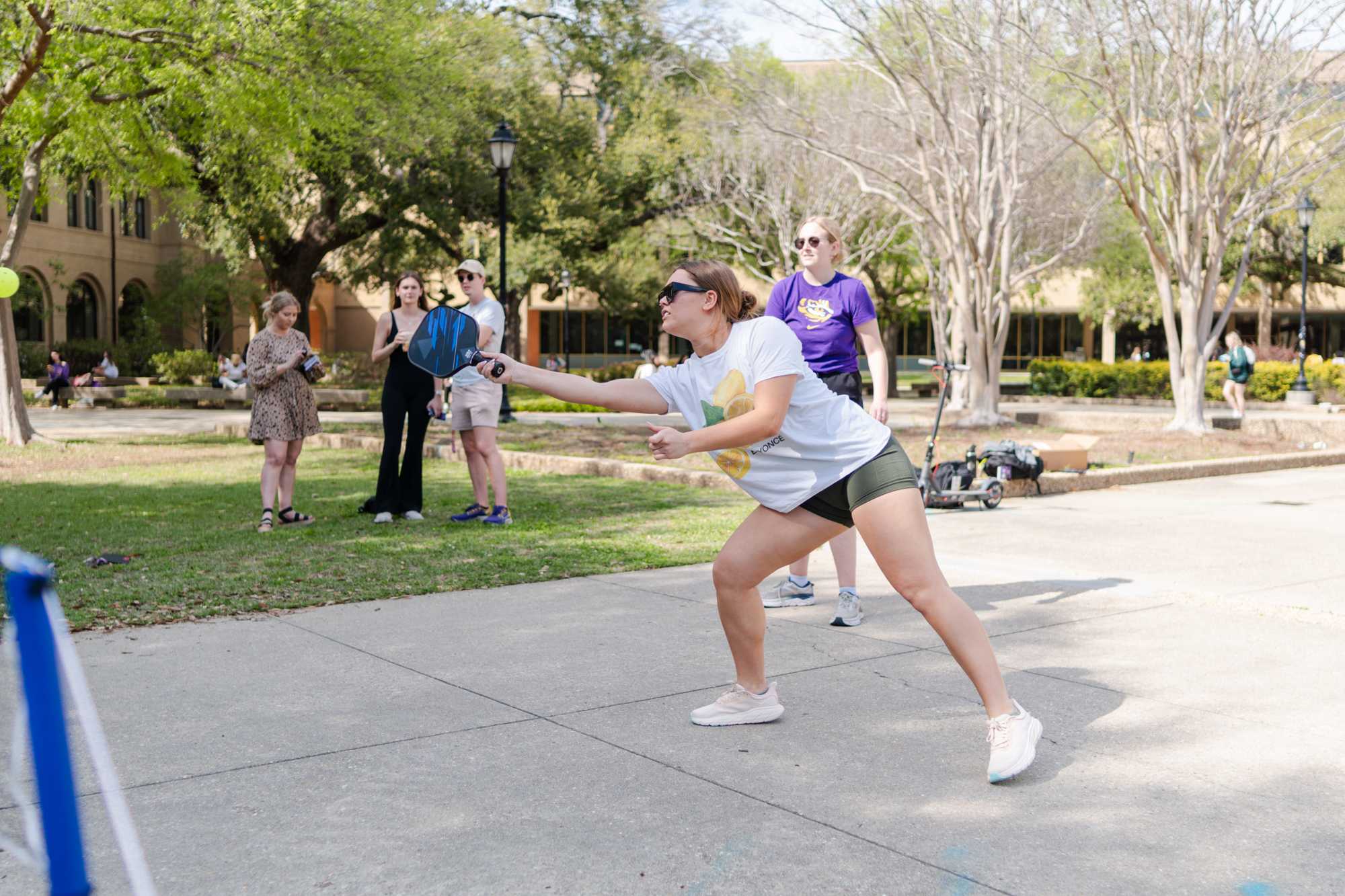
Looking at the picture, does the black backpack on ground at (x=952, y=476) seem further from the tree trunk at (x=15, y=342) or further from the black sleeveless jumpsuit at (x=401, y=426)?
the tree trunk at (x=15, y=342)

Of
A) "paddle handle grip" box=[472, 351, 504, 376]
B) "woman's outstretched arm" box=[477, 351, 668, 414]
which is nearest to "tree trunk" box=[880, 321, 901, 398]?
"woman's outstretched arm" box=[477, 351, 668, 414]

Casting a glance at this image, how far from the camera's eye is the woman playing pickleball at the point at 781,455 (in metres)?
4.11

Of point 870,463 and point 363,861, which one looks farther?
point 870,463

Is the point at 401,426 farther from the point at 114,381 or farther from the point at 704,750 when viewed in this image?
the point at 114,381

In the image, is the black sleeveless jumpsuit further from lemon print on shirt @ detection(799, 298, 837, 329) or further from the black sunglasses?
the black sunglasses

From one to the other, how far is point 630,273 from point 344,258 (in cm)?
849

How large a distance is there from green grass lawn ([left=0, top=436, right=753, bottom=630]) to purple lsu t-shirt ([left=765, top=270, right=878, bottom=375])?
2.08 m

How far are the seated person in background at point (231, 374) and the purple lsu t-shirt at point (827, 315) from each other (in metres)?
24.9

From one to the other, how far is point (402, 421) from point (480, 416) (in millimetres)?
746

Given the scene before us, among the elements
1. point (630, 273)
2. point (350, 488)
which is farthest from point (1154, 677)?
point (630, 273)

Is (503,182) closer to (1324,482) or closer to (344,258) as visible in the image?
(1324,482)

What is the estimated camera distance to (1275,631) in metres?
6.26

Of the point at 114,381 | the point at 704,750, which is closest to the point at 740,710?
the point at 704,750

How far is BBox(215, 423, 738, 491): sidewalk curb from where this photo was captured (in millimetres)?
12547
